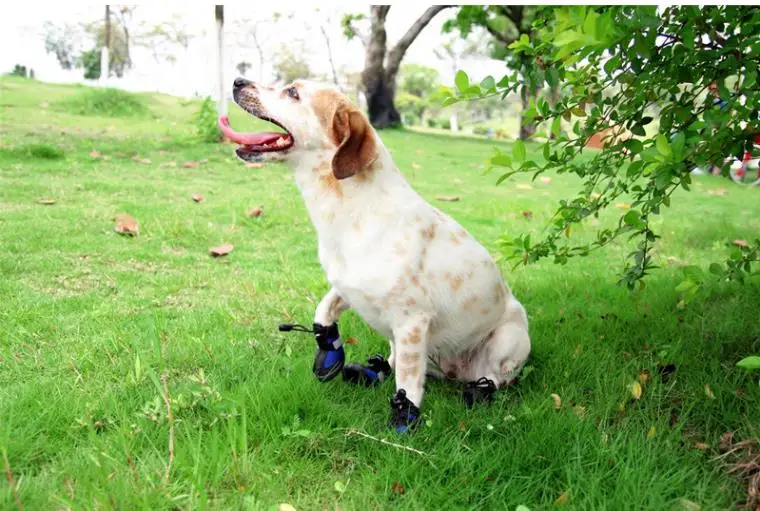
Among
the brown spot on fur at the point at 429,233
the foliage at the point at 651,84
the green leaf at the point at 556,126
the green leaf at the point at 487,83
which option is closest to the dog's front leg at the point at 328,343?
the brown spot on fur at the point at 429,233

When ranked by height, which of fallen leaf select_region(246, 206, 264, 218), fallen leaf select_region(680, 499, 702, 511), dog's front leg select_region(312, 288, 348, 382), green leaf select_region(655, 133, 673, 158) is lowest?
fallen leaf select_region(680, 499, 702, 511)

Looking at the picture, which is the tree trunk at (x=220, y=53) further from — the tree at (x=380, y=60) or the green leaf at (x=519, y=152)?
the tree at (x=380, y=60)

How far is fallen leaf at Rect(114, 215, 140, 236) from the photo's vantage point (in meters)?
5.21

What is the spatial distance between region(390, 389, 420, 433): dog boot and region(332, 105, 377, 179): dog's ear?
Answer: 36.6 inches

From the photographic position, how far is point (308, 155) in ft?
8.27

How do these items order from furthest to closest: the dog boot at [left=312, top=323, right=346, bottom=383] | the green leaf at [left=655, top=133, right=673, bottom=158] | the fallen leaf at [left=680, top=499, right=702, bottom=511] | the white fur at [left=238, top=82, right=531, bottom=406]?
1. the dog boot at [left=312, top=323, right=346, bottom=383]
2. the white fur at [left=238, top=82, right=531, bottom=406]
3. the green leaf at [left=655, top=133, right=673, bottom=158]
4. the fallen leaf at [left=680, top=499, right=702, bottom=511]

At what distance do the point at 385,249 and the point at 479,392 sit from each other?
2.75 ft

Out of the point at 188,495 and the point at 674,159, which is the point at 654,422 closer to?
the point at 674,159

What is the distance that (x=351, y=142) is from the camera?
2381 millimetres

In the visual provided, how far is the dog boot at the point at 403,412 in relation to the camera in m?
2.47

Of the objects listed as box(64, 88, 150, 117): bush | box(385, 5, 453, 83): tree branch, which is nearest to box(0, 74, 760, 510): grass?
box(64, 88, 150, 117): bush

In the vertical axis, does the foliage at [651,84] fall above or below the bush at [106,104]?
above

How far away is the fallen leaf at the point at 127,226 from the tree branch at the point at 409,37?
1694cm

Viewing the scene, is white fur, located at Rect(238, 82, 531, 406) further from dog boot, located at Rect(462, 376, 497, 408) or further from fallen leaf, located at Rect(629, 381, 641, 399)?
fallen leaf, located at Rect(629, 381, 641, 399)
